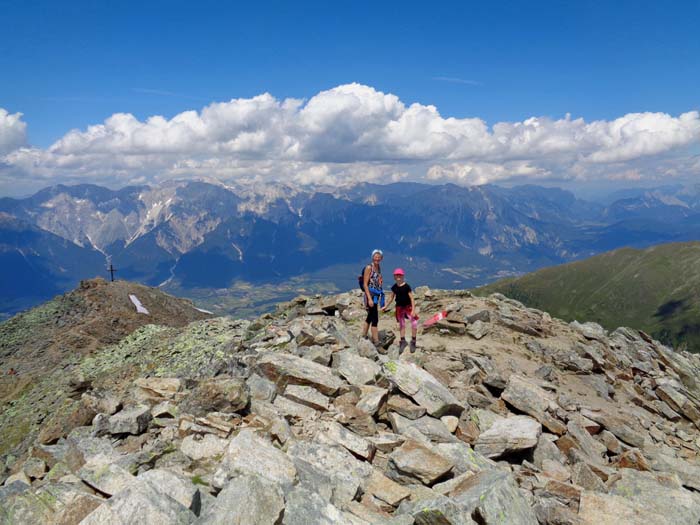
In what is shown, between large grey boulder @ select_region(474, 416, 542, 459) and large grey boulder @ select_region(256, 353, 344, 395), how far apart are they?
525cm

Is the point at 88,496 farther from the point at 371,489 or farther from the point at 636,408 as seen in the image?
the point at 636,408

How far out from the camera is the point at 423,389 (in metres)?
16.1

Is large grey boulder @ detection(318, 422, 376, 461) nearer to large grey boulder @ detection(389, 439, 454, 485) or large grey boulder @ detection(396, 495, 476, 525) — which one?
large grey boulder @ detection(389, 439, 454, 485)

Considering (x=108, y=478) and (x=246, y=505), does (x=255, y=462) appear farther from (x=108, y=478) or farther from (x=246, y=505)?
(x=108, y=478)

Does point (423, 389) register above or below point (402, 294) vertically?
below

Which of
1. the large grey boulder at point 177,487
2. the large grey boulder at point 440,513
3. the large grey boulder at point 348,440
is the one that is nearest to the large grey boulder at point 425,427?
the large grey boulder at point 348,440

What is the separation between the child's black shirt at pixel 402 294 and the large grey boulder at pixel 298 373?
20.2 feet

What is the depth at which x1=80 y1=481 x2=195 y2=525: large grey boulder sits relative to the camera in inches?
320

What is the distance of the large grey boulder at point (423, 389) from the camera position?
1550 centimetres

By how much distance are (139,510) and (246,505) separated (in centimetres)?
198

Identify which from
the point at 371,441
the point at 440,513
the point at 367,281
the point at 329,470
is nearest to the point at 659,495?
the point at 440,513

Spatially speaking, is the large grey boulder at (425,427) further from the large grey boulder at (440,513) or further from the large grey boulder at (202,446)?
the large grey boulder at (202,446)

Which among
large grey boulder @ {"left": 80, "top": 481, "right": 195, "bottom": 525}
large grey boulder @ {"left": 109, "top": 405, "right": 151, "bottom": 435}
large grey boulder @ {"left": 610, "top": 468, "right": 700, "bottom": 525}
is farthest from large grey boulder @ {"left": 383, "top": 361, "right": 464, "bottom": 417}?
large grey boulder @ {"left": 80, "top": 481, "right": 195, "bottom": 525}

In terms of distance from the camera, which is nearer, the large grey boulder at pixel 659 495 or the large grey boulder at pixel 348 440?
the large grey boulder at pixel 659 495
